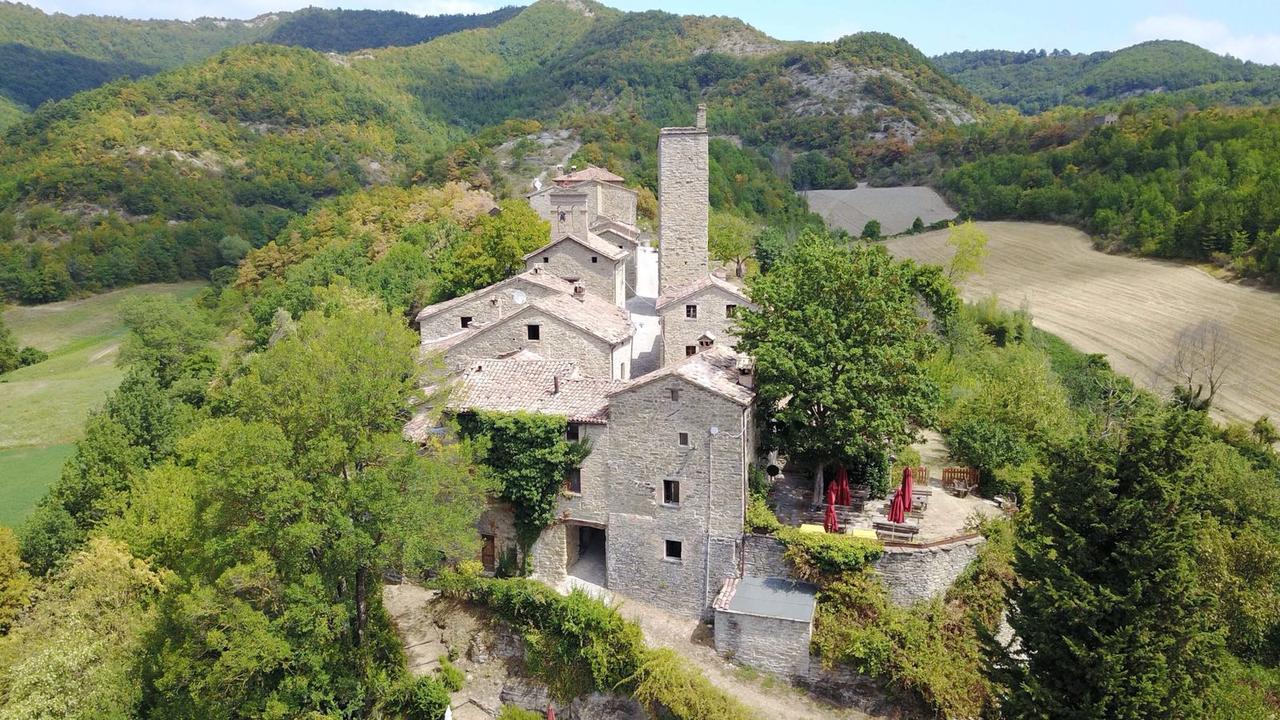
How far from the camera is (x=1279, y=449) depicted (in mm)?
43312

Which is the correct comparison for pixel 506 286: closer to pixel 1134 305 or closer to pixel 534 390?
pixel 534 390

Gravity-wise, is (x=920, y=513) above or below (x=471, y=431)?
below

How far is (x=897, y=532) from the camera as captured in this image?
24188mm

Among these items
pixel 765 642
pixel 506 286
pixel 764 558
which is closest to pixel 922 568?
pixel 764 558

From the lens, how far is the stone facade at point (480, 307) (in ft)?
122

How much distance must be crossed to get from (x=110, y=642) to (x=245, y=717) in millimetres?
6582

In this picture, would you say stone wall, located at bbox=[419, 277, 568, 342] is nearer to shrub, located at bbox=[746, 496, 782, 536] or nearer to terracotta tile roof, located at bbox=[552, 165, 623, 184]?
shrub, located at bbox=[746, 496, 782, 536]

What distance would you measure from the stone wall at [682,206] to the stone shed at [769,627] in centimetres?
1900

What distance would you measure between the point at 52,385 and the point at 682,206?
65471 mm

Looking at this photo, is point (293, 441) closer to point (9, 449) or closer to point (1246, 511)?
point (1246, 511)

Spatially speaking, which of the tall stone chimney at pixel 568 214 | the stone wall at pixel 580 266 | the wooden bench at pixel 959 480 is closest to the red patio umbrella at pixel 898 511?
the wooden bench at pixel 959 480

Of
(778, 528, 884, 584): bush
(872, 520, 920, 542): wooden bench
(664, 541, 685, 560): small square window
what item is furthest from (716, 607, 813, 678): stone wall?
(872, 520, 920, 542): wooden bench

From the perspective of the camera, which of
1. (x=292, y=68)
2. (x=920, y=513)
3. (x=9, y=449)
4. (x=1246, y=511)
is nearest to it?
(x=920, y=513)

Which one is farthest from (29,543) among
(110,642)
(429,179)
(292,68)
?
(292,68)
